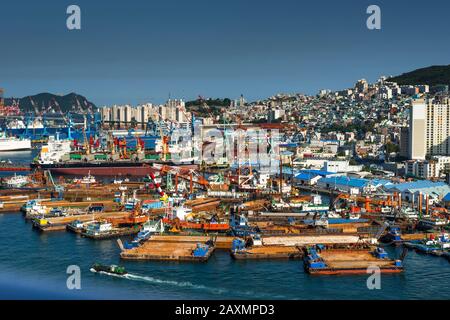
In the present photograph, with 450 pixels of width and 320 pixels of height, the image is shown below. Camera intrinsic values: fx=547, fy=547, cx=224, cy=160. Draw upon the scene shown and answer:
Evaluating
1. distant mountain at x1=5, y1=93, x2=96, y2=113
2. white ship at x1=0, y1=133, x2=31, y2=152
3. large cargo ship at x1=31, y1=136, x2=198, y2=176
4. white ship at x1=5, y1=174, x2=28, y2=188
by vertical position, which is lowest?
white ship at x1=5, y1=174, x2=28, y2=188

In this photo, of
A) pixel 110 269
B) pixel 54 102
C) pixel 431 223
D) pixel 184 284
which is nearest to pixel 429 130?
pixel 431 223

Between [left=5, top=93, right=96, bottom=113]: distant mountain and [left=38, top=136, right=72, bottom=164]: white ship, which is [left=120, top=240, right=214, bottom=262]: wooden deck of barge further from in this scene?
[left=5, top=93, right=96, bottom=113]: distant mountain

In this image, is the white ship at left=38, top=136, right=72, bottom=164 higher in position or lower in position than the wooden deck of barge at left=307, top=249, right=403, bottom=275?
higher

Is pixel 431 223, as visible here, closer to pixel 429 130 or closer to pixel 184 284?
pixel 184 284

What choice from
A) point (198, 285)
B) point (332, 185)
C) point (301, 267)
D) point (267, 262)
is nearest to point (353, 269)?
point (301, 267)

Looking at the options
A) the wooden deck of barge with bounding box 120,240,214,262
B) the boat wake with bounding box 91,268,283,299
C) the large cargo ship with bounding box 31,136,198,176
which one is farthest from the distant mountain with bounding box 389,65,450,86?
the boat wake with bounding box 91,268,283,299

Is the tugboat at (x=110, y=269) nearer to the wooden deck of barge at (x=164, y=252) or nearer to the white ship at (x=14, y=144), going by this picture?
the wooden deck of barge at (x=164, y=252)

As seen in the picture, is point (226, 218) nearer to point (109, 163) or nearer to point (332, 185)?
point (332, 185)
